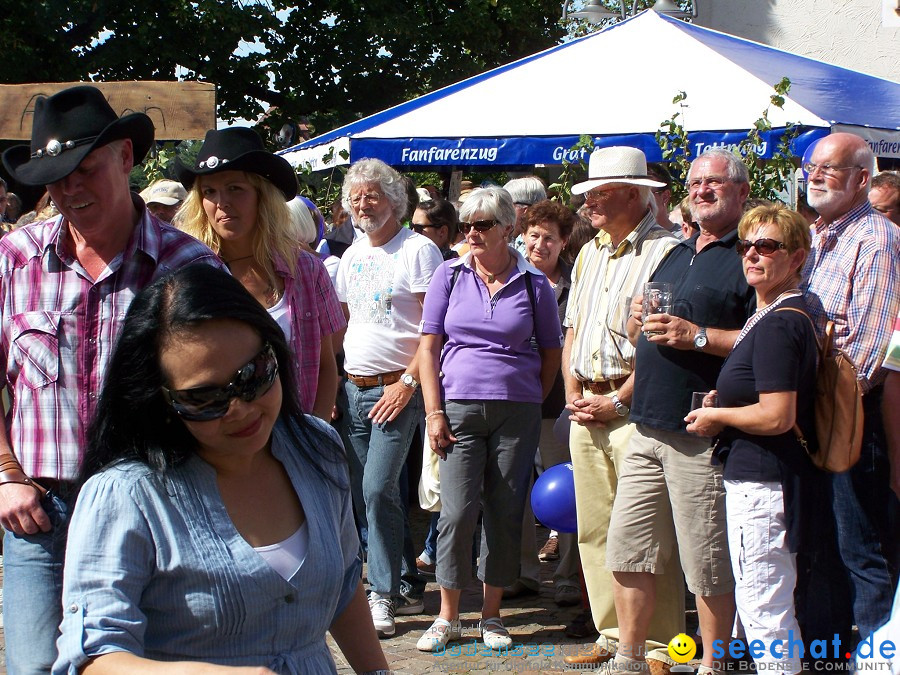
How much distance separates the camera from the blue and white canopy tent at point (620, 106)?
23.7 feet

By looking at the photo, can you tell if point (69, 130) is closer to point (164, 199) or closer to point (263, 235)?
point (263, 235)

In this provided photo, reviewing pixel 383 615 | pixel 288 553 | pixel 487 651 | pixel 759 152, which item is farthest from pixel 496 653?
pixel 759 152

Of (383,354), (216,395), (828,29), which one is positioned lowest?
(383,354)

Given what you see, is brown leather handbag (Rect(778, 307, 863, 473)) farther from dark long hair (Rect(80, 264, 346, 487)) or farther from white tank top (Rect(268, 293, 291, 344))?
dark long hair (Rect(80, 264, 346, 487))

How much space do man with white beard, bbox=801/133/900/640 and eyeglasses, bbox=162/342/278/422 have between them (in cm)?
291

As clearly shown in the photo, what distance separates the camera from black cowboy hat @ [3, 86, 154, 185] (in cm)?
289

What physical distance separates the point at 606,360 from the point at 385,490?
1.38m

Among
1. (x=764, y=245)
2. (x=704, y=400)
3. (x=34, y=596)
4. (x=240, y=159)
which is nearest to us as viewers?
(x=34, y=596)

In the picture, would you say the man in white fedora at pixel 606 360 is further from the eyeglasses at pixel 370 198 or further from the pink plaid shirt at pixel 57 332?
the pink plaid shirt at pixel 57 332

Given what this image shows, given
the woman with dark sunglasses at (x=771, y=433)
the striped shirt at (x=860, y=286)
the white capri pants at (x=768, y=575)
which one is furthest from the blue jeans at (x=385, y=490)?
A: the striped shirt at (x=860, y=286)

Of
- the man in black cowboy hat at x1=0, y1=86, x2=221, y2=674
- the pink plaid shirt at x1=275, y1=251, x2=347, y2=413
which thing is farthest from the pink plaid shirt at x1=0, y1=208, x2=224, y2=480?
the pink plaid shirt at x1=275, y1=251, x2=347, y2=413

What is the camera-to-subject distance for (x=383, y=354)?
5543 mm

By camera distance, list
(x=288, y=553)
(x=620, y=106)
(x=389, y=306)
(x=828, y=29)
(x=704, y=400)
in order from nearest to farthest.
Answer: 1. (x=288, y=553)
2. (x=704, y=400)
3. (x=389, y=306)
4. (x=620, y=106)
5. (x=828, y=29)

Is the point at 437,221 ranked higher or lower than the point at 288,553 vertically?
higher
